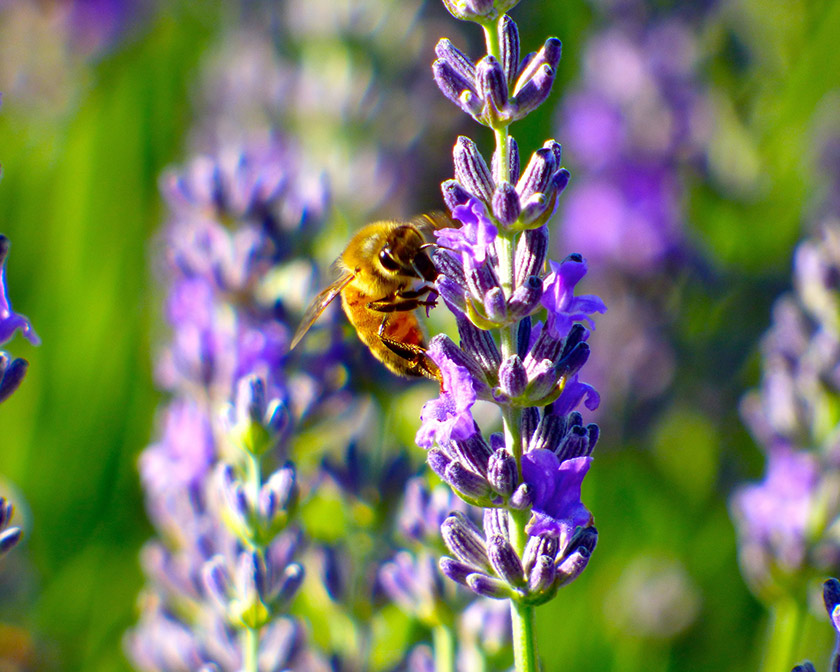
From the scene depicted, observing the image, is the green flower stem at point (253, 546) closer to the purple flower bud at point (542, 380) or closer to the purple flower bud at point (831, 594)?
the purple flower bud at point (542, 380)

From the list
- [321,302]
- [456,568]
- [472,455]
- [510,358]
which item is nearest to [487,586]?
[456,568]

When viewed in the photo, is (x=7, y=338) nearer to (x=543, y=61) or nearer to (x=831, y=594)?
(x=543, y=61)

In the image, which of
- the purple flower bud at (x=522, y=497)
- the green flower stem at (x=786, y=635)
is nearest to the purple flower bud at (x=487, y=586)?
the purple flower bud at (x=522, y=497)

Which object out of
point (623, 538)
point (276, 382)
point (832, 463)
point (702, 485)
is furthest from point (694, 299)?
point (276, 382)

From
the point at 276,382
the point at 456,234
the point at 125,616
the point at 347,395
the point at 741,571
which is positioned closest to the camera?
the point at 456,234

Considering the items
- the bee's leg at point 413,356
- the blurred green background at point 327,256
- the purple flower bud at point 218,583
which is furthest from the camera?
the blurred green background at point 327,256

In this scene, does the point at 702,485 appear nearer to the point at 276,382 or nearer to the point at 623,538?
the point at 623,538
